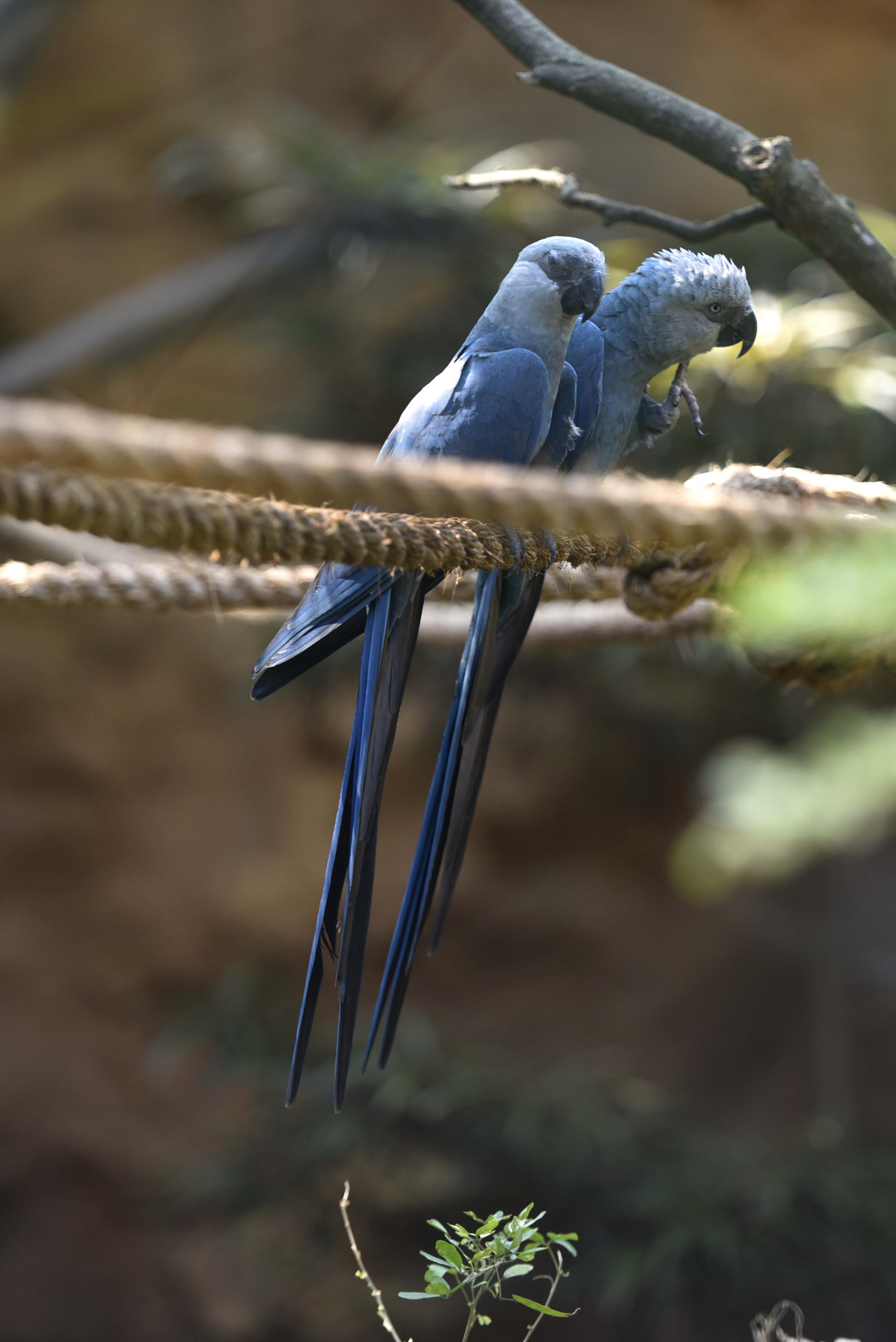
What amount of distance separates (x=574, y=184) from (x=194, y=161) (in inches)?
59.2

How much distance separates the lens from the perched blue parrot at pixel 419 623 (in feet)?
2.32

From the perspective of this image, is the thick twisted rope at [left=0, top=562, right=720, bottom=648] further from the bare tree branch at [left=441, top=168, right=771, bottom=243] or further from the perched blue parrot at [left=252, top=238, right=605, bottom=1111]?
the bare tree branch at [left=441, top=168, right=771, bottom=243]

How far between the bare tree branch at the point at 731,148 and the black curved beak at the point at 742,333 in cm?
8

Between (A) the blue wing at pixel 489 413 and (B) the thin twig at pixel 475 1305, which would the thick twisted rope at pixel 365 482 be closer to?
(A) the blue wing at pixel 489 413

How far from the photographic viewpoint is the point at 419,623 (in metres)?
0.79

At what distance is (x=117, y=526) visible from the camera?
47cm

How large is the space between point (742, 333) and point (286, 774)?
1.81 m

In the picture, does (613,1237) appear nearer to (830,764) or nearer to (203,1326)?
(203,1326)

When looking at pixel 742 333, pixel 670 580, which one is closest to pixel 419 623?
pixel 670 580

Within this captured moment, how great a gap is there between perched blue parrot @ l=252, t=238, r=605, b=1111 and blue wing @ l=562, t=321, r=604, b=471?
2cm

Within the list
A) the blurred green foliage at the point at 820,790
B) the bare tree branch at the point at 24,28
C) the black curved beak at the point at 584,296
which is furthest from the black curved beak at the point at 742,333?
the bare tree branch at the point at 24,28

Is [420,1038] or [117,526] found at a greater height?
[117,526]

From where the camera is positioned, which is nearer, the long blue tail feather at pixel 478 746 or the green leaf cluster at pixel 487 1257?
the green leaf cluster at pixel 487 1257

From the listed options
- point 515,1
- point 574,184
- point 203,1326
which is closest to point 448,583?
point 574,184
